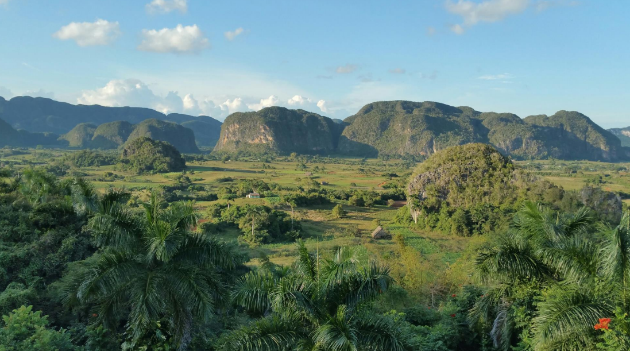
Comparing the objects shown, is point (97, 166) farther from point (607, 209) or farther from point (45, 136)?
point (45, 136)

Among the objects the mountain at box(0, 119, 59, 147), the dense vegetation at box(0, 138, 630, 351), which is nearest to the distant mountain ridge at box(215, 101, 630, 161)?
the mountain at box(0, 119, 59, 147)

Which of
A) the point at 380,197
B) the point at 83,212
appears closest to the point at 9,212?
the point at 83,212

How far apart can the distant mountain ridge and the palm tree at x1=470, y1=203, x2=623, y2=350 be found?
5899 inches

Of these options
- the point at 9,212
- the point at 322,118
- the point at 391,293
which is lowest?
the point at 391,293

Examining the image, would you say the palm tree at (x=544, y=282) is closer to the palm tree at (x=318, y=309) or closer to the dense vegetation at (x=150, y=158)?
the palm tree at (x=318, y=309)

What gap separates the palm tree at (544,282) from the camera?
5.97m

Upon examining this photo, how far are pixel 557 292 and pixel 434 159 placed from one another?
115 feet

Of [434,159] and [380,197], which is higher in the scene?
[434,159]

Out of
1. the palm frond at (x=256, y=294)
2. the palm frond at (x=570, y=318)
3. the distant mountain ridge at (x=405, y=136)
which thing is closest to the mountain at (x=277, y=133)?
the distant mountain ridge at (x=405, y=136)

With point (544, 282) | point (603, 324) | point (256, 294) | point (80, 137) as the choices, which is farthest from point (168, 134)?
point (603, 324)

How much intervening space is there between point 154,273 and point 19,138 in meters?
176

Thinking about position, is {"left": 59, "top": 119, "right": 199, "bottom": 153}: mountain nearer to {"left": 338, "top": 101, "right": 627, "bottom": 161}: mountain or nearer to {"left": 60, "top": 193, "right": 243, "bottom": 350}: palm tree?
{"left": 338, "top": 101, "right": 627, "bottom": 161}: mountain

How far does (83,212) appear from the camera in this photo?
1176 centimetres

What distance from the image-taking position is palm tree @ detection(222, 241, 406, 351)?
5.34 m
